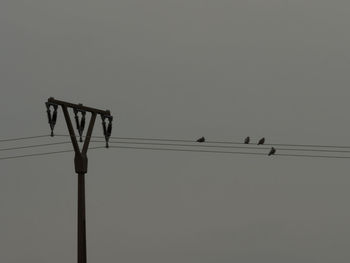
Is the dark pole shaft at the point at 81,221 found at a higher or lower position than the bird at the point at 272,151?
lower

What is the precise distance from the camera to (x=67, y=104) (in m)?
31.0

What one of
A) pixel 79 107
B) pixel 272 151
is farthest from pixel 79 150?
pixel 272 151

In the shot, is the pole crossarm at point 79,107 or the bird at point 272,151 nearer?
Answer: the pole crossarm at point 79,107

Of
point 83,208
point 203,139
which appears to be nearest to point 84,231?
point 83,208

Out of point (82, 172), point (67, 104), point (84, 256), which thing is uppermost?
point (67, 104)

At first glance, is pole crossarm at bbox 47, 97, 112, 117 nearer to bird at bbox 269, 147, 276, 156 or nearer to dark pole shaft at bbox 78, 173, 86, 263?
dark pole shaft at bbox 78, 173, 86, 263

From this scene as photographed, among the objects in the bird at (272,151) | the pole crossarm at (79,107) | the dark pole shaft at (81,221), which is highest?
the pole crossarm at (79,107)

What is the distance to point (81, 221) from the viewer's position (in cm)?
3047

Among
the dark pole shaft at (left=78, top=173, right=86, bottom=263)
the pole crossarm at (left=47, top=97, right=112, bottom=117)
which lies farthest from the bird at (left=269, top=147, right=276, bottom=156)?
the dark pole shaft at (left=78, top=173, right=86, bottom=263)

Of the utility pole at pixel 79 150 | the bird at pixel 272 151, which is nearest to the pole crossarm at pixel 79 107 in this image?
the utility pole at pixel 79 150

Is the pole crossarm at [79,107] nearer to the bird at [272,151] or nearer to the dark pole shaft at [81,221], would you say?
the dark pole shaft at [81,221]

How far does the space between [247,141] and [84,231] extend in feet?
22.3

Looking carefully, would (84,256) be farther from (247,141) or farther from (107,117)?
(247,141)

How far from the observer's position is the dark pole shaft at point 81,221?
30078mm
